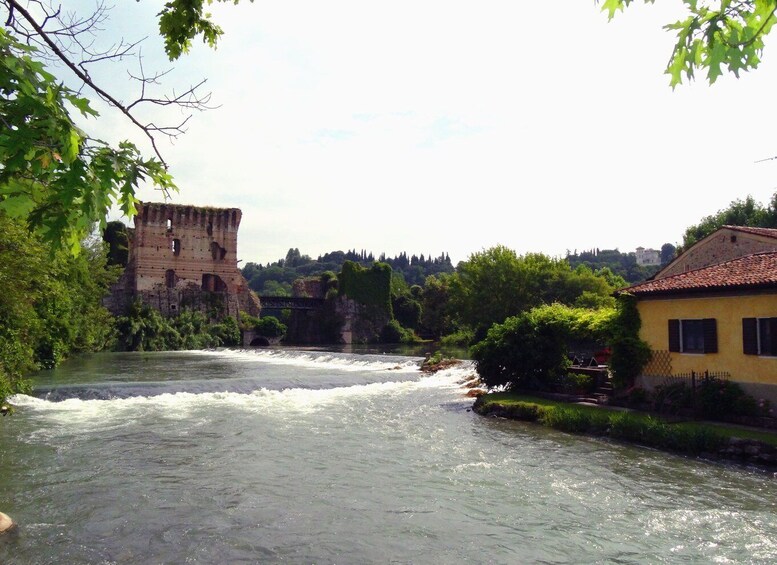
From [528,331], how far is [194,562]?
13.2 metres

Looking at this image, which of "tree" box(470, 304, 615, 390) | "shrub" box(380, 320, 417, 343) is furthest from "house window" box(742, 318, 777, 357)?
"shrub" box(380, 320, 417, 343)

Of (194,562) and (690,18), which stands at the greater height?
(690,18)

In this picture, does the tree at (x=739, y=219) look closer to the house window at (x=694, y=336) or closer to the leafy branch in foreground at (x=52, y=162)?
the house window at (x=694, y=336)

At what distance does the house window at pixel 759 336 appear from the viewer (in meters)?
12.5

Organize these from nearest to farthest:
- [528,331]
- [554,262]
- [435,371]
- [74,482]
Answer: [74,482]
[528,331]
[435,371]
[554,262]

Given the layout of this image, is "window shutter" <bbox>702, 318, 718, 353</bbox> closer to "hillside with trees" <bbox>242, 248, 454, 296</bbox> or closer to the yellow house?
the yellow house

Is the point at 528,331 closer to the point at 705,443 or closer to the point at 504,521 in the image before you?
the point at 705,443

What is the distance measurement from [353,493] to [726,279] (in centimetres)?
964

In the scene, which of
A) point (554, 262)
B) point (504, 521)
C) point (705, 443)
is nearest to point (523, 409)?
point (705, 443)

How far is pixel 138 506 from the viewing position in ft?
27.2

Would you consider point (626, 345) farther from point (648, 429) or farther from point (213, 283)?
point (213, 283)

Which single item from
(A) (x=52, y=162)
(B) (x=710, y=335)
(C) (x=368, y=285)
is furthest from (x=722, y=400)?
(C) (x=368, y=285)

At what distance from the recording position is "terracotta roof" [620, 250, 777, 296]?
1283 centimetres

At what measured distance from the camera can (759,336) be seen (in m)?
12.8
